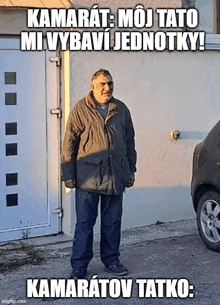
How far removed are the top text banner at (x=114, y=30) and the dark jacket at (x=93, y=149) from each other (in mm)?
1737

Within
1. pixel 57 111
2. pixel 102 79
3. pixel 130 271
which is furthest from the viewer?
pixel 57 111

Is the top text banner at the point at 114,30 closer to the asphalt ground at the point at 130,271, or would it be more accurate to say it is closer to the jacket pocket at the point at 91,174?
the jacket pocket at the point at 91,174

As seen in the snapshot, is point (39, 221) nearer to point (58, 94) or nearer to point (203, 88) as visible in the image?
point (58, 94)

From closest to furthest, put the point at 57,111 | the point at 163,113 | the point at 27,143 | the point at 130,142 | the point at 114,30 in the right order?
the point at 130,142
the point at 27,143
the point at 57,111
the point at 114,30
the point at 163,113

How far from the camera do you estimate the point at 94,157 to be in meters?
5.89

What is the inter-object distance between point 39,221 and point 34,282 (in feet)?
5.44

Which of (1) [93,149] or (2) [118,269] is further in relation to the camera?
(2) [118,269]

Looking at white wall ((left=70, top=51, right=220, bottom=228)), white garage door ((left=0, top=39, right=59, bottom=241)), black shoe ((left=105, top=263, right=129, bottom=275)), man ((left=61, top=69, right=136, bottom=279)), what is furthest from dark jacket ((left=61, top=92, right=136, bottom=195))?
white wall ((left=70, top=51, right=220, bottom=228))

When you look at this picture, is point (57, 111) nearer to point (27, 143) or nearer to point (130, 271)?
point (27, 143)

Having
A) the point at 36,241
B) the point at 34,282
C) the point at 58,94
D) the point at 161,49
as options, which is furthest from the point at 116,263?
the point at 161,49

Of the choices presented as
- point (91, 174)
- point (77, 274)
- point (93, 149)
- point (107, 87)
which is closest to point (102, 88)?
point (107, 87)

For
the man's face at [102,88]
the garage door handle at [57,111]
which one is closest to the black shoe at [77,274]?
the man's face at [102,88]

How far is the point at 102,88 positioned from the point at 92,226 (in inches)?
51.4

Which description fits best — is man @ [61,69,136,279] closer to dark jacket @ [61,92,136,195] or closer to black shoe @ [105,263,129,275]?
dark jacket @ [61,92,136,195]
